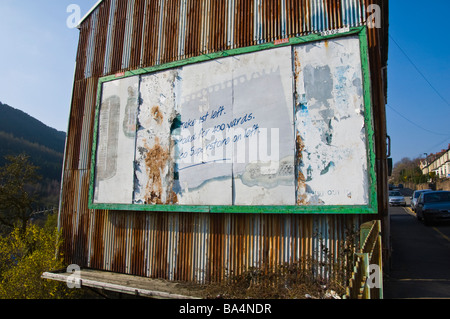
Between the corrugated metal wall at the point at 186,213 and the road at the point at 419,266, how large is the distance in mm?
1355

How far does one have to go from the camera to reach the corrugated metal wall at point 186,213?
6.60m

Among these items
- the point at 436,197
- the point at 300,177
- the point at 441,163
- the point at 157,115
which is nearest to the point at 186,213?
the point at 157,115

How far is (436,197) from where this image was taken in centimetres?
1477

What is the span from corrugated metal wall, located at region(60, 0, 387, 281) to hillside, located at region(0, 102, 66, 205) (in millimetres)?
66281

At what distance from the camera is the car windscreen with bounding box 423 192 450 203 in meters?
14.5

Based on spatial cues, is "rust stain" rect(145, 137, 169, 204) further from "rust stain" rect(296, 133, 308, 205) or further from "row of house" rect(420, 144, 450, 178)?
"row of house" rect(420, 144, 450, 178)

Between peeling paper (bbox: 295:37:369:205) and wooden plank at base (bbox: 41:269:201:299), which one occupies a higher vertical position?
peeling paper (bbox: 295:37:369:205)

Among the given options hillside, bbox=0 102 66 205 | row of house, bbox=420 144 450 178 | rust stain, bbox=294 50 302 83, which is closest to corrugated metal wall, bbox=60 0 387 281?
rust stain, bbox=294 50 302 83

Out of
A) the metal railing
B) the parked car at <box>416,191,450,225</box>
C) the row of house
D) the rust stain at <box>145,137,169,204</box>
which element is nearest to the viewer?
the metal railing

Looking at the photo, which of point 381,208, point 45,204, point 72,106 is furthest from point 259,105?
point 45,204

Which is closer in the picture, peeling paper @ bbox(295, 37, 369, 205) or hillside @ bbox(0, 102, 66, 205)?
peeling paper @ bbox(295, 37, 369, 205)

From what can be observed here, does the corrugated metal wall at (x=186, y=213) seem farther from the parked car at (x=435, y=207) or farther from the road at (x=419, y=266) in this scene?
the parked car at (x=435, y=207)

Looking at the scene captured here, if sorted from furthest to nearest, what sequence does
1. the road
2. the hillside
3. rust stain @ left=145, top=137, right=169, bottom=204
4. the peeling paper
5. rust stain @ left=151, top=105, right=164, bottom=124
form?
the hillside < rust stain @ left=151, top=105, right=164, bottom=124 < rust stain @ left=145, top=137, right=169, bottom=204 < the peeling paper < the road
